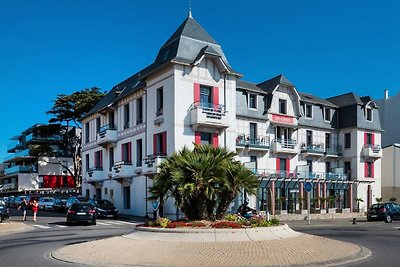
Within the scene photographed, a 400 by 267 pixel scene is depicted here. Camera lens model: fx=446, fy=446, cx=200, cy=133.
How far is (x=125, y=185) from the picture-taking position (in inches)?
1544

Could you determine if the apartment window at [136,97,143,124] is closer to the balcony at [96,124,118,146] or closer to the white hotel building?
the white hotel building

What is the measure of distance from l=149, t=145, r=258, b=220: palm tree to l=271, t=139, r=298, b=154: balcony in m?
24.3

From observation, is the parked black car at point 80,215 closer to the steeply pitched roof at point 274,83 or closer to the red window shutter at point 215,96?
the red window shutter at point 215,96

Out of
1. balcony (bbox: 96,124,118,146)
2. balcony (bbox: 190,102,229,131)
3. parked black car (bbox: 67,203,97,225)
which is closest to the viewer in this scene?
parked black car (bbox: 67,203,97,225)

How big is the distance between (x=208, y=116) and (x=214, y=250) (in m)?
20.9

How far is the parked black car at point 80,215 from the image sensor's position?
93.7 ft

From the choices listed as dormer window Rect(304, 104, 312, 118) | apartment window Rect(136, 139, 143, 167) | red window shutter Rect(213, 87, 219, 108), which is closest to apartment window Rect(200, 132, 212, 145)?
red window shutter Rect(213, 87, 219, 108)

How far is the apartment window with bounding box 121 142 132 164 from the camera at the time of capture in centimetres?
3866

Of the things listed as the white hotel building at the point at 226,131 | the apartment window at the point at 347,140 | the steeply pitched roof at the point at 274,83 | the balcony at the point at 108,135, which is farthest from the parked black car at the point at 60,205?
the apartment window at the point at 347,140

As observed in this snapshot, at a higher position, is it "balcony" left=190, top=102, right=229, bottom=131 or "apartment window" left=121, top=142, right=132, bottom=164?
"balcony" left=190, top=102, right=229, bottom=131

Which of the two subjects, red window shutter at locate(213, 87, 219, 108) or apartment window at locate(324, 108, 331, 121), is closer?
red window shutter at locate(213, 87, 219, 108)

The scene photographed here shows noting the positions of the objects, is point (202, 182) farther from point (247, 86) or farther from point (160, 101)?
point (247, 86)

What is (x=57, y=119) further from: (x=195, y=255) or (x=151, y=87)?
(x=195, y=255)

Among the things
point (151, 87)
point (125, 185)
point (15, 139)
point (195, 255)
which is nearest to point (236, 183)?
point (195, 255)
